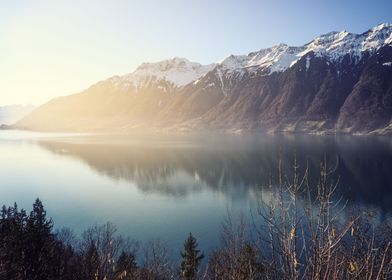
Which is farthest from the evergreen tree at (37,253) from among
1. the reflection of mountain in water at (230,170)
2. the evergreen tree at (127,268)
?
the reflection of mountain in water at (230,170)

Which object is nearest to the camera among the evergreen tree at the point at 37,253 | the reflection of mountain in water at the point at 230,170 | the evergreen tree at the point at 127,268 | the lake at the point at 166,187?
the evergreen tree at the point at 127,268

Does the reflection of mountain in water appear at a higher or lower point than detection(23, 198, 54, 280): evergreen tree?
lower

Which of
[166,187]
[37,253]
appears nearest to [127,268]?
[37,253]

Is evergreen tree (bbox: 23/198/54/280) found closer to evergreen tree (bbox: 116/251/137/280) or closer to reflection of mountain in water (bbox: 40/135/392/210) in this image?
evergreen tree (bbox: 116/251/137/280)

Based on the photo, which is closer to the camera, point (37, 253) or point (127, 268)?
point (127, 268)

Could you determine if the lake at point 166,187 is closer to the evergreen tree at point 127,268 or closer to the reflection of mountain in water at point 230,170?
the reflection of mountain in water at point 230,170

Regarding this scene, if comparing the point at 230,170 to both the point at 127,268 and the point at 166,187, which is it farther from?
the point at 127,268

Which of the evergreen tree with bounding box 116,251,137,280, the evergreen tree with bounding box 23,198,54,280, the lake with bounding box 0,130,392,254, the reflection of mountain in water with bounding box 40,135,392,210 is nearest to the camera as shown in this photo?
the evergreen tree with bounding box 116,251,137,280

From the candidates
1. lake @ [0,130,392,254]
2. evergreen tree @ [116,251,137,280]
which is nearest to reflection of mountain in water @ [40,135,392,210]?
lake @ [0,130,392,254]

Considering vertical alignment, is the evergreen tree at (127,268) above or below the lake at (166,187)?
above

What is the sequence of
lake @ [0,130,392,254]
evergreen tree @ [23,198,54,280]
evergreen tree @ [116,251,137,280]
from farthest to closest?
lake @ [0,130,392,254] → evergreen tree @ [23,198,54,280] → evergreen tree @ [116,251,137,280]

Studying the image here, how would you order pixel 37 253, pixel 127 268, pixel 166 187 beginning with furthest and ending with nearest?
pixel 166 187 < pixel 37 253 < pixel 127 268

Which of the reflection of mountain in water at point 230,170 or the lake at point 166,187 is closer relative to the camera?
the lake at point 166,187

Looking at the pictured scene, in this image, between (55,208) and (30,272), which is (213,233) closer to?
(30,272)
